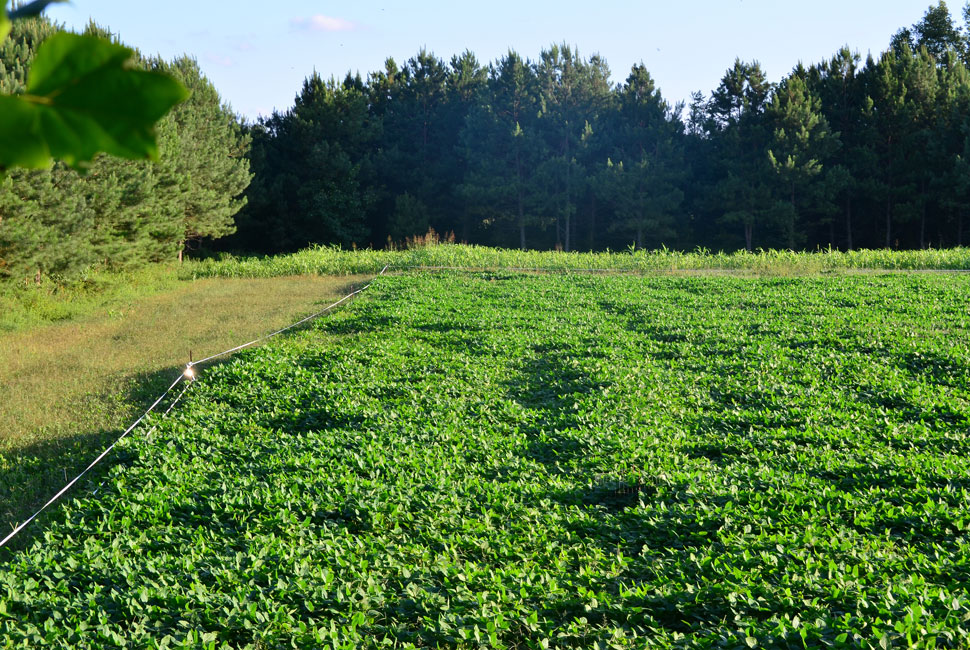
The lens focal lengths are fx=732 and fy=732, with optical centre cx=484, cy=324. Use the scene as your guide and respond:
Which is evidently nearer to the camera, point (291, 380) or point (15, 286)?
point (291, 380)

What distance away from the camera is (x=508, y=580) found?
13.5 feet

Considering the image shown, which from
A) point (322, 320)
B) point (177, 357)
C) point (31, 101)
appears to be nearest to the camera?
point (31, 101)

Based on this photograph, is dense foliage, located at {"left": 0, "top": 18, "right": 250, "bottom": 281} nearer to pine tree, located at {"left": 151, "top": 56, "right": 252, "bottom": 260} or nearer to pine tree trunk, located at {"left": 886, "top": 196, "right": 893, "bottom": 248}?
pine tree, located at {"left": 151, "top": 56, "right": 252, "bottom": 260}

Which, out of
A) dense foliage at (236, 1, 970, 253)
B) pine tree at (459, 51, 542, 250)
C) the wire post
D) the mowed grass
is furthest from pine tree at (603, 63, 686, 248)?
the wire post

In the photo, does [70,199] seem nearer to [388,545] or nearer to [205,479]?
[205,479]

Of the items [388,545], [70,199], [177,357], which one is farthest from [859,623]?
[70,199]

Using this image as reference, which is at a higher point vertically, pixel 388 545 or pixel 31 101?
pixel 31 101

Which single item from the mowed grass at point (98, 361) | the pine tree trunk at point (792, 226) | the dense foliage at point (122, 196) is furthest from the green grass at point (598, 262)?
the pine tree trunk at point (792, 226)

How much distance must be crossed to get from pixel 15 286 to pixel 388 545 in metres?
14.0

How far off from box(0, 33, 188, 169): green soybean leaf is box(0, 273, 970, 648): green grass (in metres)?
3.50

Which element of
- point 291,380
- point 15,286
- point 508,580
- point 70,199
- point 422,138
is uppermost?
point 422,138

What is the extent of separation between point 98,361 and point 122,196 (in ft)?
36.1

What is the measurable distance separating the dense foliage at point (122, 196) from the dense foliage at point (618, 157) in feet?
19.9

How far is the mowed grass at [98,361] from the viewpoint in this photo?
6.39 meters
